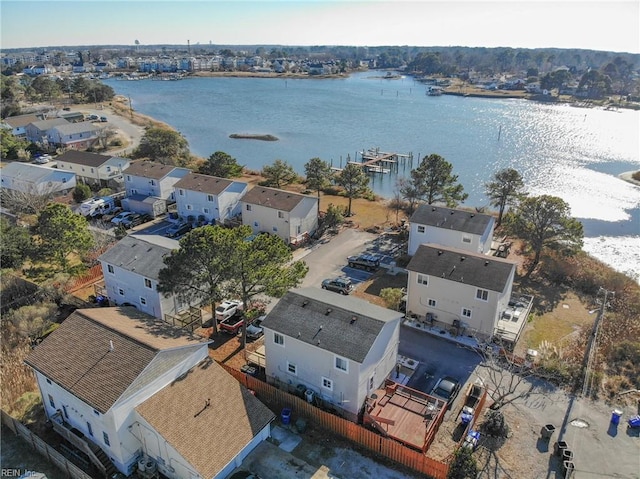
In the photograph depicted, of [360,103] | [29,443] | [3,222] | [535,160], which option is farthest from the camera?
[360,103]

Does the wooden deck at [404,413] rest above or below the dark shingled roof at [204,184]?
below

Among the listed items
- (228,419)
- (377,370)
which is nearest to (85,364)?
(228,419)

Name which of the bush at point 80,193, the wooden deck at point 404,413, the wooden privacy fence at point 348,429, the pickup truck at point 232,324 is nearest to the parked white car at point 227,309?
the pickup truck at point 232,324

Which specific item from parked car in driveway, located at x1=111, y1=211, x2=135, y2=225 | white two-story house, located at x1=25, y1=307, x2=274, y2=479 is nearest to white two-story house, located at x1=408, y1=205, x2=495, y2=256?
white two-story house, located at x1=25, y1=307, x2=274, y2=479

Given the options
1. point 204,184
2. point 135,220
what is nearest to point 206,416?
point 204,184

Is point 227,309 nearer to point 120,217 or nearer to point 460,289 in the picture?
point 460,289

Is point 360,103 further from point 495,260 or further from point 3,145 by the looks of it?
point 495,260

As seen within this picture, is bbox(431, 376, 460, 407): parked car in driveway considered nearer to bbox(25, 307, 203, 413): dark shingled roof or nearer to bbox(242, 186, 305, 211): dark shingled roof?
bbox(25, 307, 203, 413): dark shingled roof

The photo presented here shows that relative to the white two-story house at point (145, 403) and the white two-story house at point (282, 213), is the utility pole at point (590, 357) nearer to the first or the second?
the white two-story house at point (145, 403)
